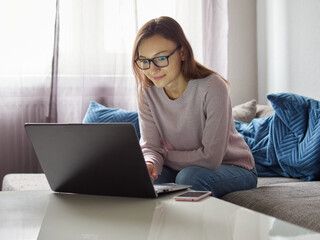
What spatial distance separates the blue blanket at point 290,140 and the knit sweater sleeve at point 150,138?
23.1 inches

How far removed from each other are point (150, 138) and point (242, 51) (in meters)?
1.72

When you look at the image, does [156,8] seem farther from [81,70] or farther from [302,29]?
[302,29]

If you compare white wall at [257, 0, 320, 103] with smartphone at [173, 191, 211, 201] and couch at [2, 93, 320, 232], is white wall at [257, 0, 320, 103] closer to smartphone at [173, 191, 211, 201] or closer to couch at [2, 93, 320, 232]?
couch at [2, 93, 320, 232]

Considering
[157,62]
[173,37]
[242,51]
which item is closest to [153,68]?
[157,62]

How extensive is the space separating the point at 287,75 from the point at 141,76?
135 centimetres

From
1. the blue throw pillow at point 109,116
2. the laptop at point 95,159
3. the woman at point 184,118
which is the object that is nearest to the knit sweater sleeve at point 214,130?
the woman at point 184,118

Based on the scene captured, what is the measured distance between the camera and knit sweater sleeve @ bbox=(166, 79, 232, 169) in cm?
160

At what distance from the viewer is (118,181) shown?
1.14 meters

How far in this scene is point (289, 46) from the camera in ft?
9.33

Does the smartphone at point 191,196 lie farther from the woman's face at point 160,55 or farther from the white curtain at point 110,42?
the white curtain at point 110,42

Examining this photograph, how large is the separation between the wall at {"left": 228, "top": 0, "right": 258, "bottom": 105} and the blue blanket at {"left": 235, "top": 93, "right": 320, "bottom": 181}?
1.05 m

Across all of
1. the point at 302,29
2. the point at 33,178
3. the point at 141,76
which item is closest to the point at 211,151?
the point at 141,76

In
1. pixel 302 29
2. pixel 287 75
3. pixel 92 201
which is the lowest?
pixel 92 201

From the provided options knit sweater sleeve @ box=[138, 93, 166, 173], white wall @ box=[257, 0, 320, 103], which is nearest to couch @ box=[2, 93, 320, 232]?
knit sweater sleeve @ box=[138, 93, 166, 173]
